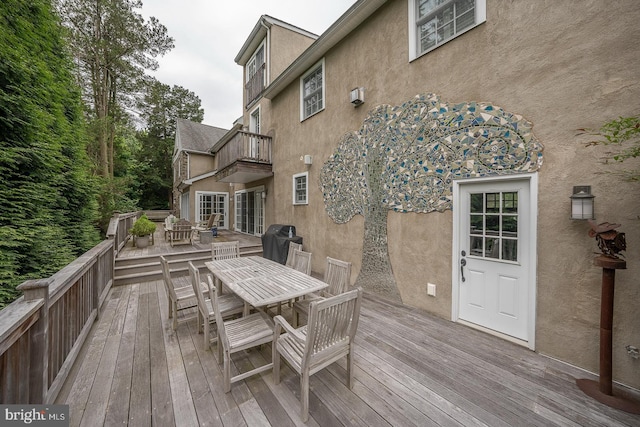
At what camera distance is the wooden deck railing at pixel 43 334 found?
1449mm

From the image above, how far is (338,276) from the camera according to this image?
10.7ft

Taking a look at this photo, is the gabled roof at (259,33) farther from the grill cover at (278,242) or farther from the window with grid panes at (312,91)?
the grill cover at (278,242)

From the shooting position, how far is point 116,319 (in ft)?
11.7

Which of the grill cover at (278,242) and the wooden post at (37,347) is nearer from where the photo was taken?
the wooden post at (37,347)

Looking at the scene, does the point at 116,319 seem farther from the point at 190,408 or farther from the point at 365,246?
the point at 365,246

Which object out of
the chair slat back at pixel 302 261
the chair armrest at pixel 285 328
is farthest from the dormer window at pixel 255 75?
the chair armrest at pixel 285 328

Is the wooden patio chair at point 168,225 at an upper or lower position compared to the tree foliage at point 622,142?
lower

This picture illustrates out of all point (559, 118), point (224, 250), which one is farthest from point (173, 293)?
point (559, 118)

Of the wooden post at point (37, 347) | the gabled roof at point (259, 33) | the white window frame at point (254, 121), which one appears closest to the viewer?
the wooden post at point (37, 347)

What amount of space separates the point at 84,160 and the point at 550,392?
8.89 meters

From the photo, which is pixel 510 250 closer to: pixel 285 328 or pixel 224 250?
pixel 285 328

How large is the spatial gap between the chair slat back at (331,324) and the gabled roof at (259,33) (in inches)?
380

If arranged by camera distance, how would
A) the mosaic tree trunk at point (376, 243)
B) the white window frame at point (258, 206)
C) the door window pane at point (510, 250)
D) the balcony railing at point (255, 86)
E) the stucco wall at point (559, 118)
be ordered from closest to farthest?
the stucco wall at point (559, 118)
the door window pane at point (510, 250)
the mosaic tree trunk at point (376, 243)
the white window frame at point (258, 206)
the balcony railing at point (255, 86)

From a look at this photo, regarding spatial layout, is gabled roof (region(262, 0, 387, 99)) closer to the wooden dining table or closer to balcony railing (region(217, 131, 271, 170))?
balcony railing (region(217, 131, 271, 170))
